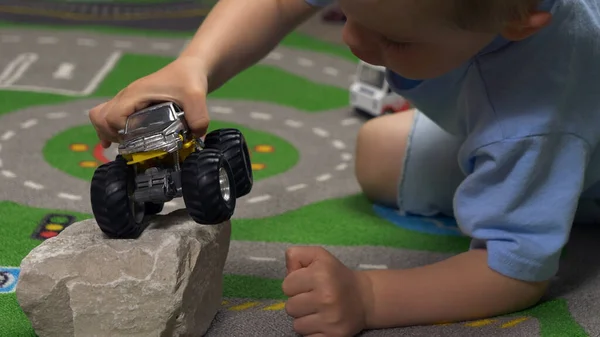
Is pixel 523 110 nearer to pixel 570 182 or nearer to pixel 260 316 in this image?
pixel 570 182

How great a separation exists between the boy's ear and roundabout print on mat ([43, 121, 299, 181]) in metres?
0.42

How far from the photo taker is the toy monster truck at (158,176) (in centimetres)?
53

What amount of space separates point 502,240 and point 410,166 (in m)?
0.25

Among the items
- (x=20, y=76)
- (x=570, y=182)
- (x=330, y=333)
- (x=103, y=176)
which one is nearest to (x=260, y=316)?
(x=330, y=333)

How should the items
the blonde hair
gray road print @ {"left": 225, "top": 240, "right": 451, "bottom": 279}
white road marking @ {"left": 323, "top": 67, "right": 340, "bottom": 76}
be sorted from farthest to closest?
white road marking @ {"left": 323, "top": 67, "right": 340, "bottom": 76}
gray road print @ {"left": 225, "top": 240, "right": 451, "bottom": 279}
the blonde hair

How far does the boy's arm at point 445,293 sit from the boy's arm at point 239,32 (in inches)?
9.0

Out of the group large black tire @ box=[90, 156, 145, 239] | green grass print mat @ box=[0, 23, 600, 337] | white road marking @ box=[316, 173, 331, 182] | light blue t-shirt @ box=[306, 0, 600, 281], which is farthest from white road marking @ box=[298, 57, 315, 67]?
A: large black tire @ box=[90, 156, 145, 239]

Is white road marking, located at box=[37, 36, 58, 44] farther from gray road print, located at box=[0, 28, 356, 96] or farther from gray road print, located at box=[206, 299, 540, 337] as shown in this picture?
gray road print, located at box=[206, 299, 540, 337]

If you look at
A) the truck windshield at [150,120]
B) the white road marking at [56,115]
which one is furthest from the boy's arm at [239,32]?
the white road marking at [56,115]

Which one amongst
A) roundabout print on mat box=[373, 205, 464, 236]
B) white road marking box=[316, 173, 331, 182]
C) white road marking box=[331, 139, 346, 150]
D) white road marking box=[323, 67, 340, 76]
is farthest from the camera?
white road marking box=[323, 67, 340, 76]

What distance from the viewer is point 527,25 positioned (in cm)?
Result: 55

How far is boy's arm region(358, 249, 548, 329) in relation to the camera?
2.04ft

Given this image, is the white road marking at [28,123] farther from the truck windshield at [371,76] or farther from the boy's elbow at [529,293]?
the boy's elbow at [529,293]

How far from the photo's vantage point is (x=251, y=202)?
2.79ft
